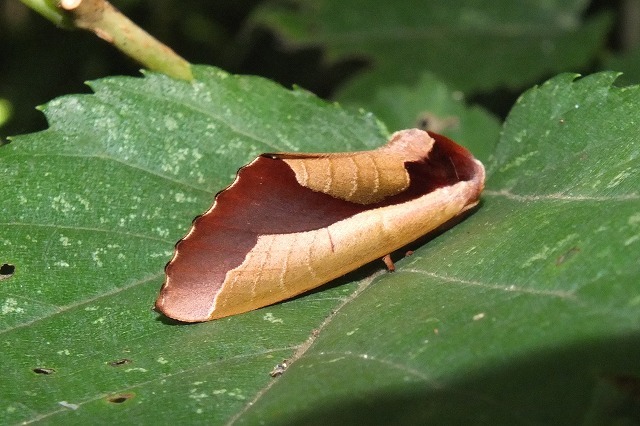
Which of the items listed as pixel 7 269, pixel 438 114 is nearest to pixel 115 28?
pixel 7 269

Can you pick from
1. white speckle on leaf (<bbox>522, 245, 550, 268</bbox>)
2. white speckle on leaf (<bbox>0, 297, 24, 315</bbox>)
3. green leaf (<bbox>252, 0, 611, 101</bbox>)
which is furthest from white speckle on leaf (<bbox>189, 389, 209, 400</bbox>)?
green leaf (<bbox>252, 0, 611, 101</bbox>)

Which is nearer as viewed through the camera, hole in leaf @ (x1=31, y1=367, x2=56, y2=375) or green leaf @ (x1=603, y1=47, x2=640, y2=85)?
hole in leaf @ (x1=31, y1=367, x2=56, y2=375)

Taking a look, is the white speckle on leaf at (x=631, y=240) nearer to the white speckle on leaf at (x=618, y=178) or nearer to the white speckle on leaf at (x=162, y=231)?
the white speckle on leaf at (x=618, y=178)

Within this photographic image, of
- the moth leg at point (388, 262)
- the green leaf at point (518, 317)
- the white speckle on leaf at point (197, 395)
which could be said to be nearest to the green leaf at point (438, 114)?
the green leaf at point (518, 317)

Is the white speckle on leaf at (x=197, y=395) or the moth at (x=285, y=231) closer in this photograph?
the white speckle on leaf at (x=197, y=395)

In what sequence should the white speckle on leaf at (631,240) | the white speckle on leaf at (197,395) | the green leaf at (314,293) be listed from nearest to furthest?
the green leaf at (314,293)
the white speckle on leaf at (631,240)
the white speckle on leaf at (197,395)

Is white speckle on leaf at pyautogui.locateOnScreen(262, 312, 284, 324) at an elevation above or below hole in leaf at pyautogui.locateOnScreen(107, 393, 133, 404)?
above

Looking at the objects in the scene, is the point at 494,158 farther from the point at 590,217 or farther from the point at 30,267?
the point at 30,267

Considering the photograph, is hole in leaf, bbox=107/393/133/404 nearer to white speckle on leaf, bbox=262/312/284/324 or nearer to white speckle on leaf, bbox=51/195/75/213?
white speckle on leaf, bbox=262/312/284/324
